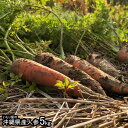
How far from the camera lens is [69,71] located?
2.58 m

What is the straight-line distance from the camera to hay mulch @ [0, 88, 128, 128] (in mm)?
1650

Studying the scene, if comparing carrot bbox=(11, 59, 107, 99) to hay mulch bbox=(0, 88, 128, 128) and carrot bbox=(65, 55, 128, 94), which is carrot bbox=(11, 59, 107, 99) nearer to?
hay mulch bbox=(0, 88, 128, 128)

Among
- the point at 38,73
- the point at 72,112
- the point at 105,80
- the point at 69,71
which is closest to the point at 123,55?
the point at 105,80

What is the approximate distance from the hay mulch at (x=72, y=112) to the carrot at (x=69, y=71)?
38cm

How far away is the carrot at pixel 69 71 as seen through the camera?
8.11 ft

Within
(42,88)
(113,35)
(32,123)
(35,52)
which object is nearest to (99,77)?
(42,88)

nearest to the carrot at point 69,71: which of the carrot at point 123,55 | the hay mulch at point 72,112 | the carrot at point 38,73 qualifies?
the carrot at point 38,73

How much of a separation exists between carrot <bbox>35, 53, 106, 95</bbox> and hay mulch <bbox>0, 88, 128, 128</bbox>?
Answer: 0.38 m

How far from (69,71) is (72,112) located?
87 cm

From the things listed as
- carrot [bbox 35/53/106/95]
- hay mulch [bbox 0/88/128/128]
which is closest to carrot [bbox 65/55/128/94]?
carrot [bbox 35/53/106/95]

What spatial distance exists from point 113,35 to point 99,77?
162 centimetres

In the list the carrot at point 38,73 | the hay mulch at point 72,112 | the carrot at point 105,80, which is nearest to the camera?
the hay mulch at point 72,112

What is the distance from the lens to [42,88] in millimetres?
2555

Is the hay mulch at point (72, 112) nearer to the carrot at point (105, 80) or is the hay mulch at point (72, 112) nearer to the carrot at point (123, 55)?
the carrot at point (105, 80)
